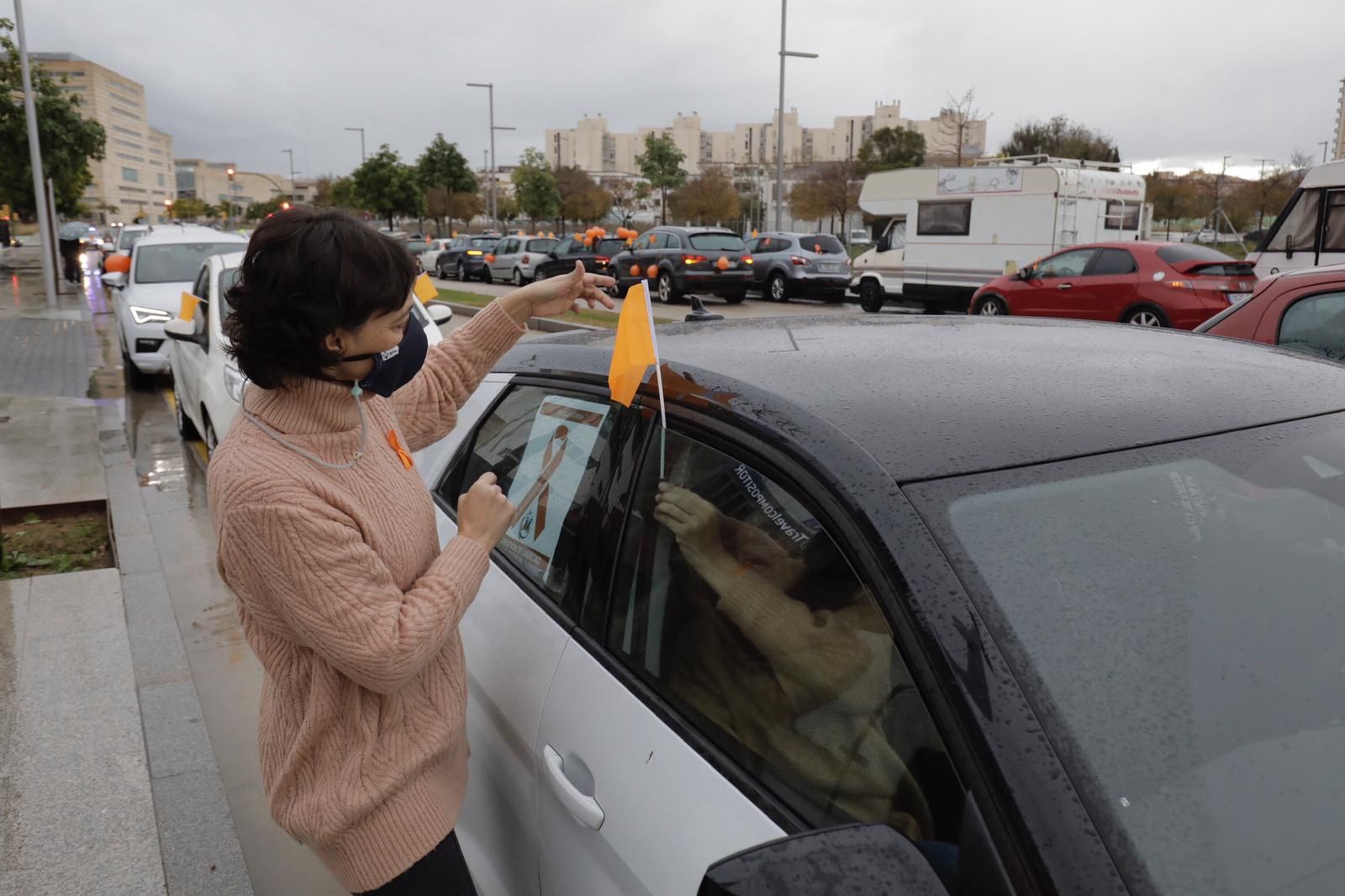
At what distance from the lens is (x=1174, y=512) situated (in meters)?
1.53

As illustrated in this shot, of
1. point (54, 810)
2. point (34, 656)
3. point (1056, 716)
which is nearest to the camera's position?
point (1056, 716)

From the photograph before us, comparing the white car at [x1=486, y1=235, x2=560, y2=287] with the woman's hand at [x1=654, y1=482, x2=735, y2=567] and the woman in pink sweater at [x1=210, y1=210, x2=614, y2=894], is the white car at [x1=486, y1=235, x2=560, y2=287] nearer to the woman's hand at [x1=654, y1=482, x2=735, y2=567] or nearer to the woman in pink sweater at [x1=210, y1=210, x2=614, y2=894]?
the woman in pink sweater at [x1=210, y1=210, x2=614, y2=894]

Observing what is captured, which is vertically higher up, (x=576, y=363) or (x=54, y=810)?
(x=576, y=363)

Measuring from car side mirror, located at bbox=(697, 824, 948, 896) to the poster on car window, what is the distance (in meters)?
1.04

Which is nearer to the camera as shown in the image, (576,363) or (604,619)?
(604,619)

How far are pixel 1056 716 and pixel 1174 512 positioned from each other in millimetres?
499

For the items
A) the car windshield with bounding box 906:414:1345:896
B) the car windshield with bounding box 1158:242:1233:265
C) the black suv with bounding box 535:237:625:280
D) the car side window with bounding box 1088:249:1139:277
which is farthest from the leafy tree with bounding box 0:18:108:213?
the car windshield with bounding box 906:414:1345:896

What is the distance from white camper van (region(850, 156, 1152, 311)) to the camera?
20.2m

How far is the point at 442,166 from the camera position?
5725 cm

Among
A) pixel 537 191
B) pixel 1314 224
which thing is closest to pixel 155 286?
pixel 1314 224

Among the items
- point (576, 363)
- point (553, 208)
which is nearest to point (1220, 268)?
point (576, 363)

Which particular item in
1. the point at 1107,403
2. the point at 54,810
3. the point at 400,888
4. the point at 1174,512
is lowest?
the point at 54,810

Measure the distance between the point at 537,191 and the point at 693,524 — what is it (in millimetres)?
53907

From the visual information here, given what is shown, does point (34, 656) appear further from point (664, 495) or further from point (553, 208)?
point (553, 208)
